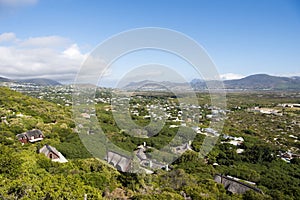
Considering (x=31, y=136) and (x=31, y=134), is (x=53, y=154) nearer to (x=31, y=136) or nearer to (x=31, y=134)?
(x=31, y=136)

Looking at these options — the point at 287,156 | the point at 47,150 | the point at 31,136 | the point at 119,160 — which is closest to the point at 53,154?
the point at 47,150

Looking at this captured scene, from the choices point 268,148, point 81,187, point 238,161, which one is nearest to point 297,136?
point 268,148

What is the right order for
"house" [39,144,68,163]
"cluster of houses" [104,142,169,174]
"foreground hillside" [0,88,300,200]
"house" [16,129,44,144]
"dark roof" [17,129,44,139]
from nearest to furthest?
"foreground hillside" [0,88,300,200], "cluster of houses" [104,142,169,174], "house" [39,144,68,163], "house" [16,129,44,144], "dark roof" [17,129,44,139]

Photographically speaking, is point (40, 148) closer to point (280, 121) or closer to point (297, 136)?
point (297, 136)

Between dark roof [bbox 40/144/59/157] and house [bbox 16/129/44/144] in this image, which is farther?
house [bbox 16/129/44/144]

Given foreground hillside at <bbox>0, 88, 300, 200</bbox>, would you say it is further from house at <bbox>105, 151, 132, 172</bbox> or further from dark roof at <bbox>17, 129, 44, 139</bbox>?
house at <bbox>105, 151, 132, 172</bbox>

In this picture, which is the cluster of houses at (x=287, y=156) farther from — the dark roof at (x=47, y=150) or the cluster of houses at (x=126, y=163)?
the dark roof at (x=47, y=150)

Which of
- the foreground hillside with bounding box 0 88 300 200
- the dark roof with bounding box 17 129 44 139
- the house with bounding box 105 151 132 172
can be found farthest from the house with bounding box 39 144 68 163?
the dark roof with bounding box 17 129 44 139
